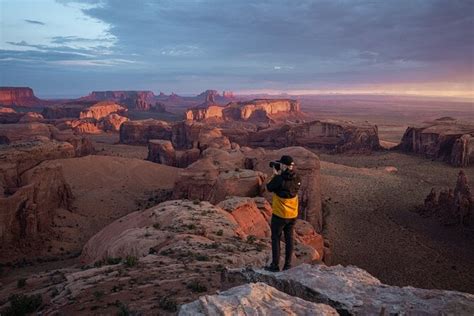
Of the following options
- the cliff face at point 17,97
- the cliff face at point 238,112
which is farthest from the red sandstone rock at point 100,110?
the cliff face at point 17,97

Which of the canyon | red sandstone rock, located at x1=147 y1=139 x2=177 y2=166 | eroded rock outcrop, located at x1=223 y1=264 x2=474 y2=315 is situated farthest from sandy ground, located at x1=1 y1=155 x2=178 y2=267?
eroded rock outcrop, located at x1=223 y1=264 x2=474 y2=315

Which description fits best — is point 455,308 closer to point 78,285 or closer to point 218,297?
point 218,297

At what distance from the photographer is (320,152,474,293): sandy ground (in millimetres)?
20016

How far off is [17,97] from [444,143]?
462ft

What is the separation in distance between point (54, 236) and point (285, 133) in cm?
4507

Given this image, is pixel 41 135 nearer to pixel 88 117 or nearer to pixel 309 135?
pixel 309 135

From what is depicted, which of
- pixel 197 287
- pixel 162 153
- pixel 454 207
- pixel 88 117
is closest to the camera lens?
pixel 197 287

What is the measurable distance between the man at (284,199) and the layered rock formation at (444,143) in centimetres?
4398

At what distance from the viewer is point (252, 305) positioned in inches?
212

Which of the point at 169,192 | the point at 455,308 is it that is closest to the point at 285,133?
the point at 169,192

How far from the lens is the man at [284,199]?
8.57 meters

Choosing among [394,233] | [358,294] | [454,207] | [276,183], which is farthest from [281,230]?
[454,207]

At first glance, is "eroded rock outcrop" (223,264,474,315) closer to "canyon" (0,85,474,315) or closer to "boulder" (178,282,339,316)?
"canyon" (0,85,474,315)

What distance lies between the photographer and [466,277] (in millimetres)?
19438
